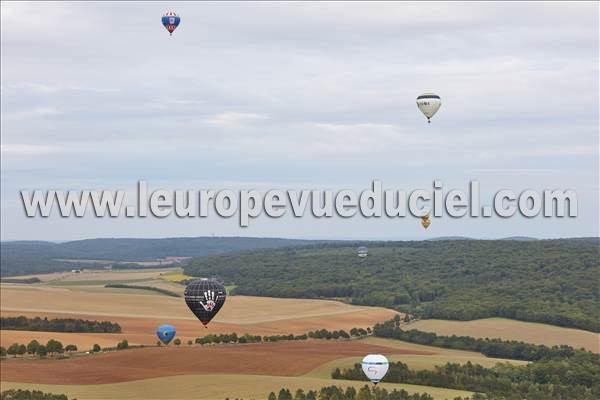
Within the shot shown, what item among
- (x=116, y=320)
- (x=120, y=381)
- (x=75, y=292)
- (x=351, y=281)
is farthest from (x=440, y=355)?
(x=75, y=292)

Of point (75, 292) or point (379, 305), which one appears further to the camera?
point (75, 292)

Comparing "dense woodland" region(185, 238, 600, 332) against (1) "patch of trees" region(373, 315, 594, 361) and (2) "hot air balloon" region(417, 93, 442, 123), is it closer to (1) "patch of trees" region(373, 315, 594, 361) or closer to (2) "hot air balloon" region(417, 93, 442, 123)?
(1) "patch of trees" region(373, 315, 594, 361)

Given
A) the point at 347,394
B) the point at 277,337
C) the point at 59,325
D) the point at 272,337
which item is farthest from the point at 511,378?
the point at 59,325

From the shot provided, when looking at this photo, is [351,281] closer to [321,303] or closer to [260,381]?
[321,303]

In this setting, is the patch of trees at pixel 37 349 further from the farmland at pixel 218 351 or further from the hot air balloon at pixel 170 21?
the hot air balloon at pixel 170 21

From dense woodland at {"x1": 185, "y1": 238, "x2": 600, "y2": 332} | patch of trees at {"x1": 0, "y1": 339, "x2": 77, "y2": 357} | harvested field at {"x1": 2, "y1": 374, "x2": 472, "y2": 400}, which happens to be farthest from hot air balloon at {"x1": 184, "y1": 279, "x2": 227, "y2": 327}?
dense woodland at {"x1": 185, "y1": 238, "x2": 600, "y2": 332}

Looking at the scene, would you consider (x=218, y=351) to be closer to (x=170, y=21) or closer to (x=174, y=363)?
(x=174, y=363)
